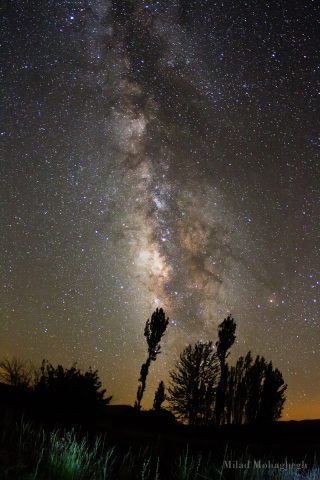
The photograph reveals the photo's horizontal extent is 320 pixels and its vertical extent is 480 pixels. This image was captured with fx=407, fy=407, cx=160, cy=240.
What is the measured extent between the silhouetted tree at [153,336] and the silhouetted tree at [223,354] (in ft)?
12.6

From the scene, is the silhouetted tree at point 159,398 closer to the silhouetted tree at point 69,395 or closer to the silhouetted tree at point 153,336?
the silhouetted tree at point 153,336

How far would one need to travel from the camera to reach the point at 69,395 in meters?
12.4

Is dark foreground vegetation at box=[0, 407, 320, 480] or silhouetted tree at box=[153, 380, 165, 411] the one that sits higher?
silhouetted tree at box=[153, 380, 165, 411]

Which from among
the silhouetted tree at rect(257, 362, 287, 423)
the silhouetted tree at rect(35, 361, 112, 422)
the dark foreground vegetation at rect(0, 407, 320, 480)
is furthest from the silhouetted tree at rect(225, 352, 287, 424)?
the silhouetted tree at rect(35, 361, 112, 422)

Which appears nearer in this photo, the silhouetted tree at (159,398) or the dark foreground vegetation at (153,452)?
the dark foreground vegetation at (153,452)

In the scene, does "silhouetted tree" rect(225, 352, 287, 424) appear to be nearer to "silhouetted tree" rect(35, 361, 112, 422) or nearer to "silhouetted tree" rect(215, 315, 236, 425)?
"silhouetted tree" rect(215, 315, 236, 425)

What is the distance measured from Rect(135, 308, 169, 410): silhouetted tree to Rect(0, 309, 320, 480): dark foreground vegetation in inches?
2.4

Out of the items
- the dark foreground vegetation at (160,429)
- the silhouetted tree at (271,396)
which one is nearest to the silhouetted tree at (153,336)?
the dark foreground vegetation at (160,429)

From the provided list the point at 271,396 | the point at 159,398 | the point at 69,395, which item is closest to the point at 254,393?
the point at 271,396

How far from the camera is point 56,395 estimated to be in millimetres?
12359

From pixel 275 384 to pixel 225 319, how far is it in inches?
218

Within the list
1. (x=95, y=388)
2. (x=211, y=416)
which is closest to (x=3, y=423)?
(x=95, y=388)

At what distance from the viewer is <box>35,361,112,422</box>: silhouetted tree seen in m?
12.1

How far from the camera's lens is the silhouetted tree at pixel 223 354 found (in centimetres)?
2622
